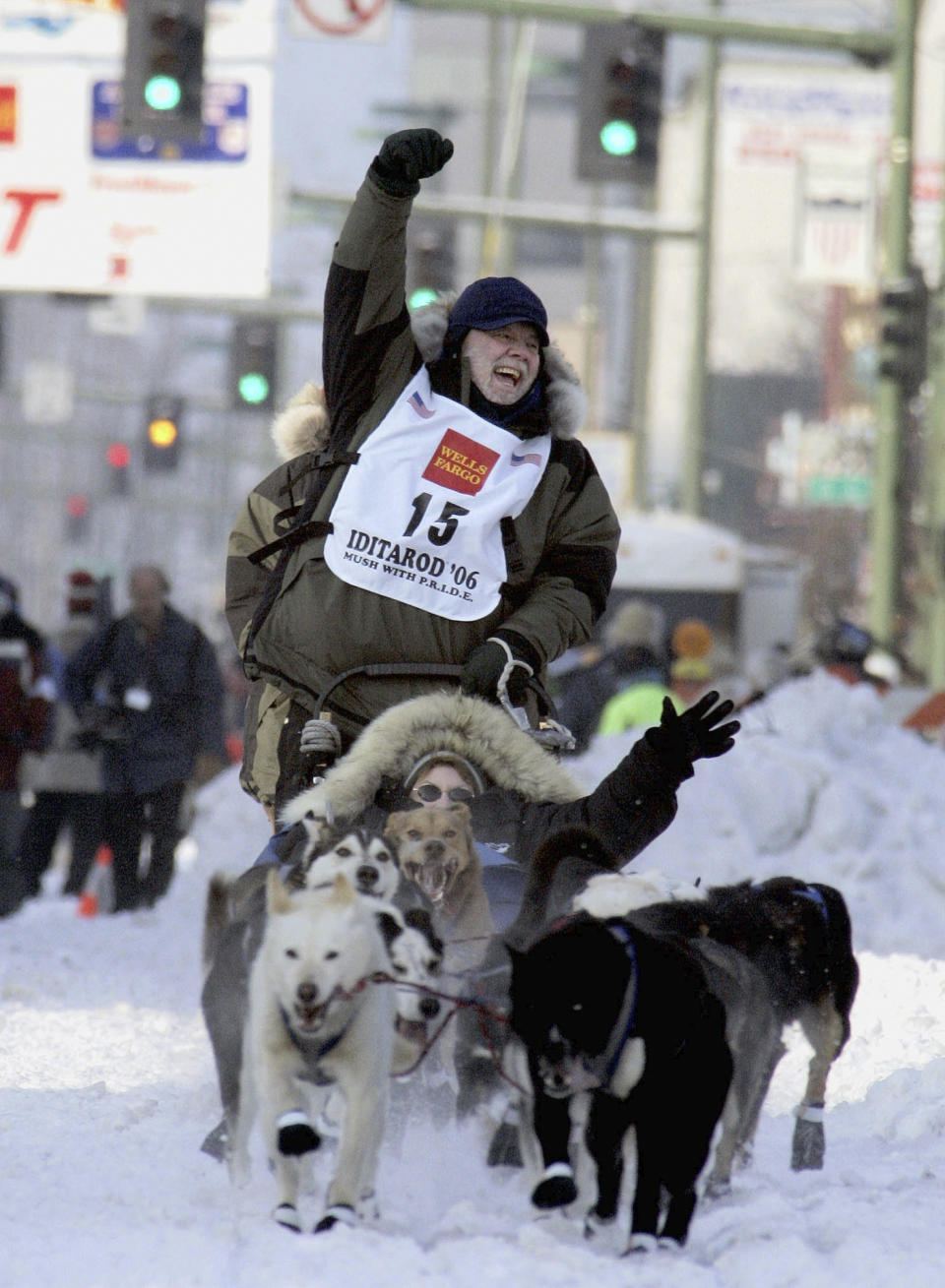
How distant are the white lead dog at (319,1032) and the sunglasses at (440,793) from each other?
2.86 ft

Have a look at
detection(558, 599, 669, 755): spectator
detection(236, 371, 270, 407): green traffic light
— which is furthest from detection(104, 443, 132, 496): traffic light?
detection(558, 599, 669, 755): spectator

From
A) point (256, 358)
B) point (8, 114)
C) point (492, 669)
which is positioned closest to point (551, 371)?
point (492, 669)

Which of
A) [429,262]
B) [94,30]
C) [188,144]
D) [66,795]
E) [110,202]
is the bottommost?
[66,795]

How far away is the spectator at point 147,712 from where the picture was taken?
11359 mm

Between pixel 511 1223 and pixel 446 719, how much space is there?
121 centimetres

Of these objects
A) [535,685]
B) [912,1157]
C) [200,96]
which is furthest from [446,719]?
[200,96]

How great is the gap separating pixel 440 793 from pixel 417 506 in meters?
0.68

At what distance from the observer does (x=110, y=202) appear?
57.2 feet

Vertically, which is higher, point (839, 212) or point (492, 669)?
point (839, 212)

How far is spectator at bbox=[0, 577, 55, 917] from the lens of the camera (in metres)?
11.1

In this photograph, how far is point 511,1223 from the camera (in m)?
3.86

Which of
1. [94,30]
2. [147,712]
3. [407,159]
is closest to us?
[407,159]

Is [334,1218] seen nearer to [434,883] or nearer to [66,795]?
[434,883]

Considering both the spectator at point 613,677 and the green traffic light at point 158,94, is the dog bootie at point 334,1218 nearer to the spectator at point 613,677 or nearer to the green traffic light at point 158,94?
the spectator at point 613,677
